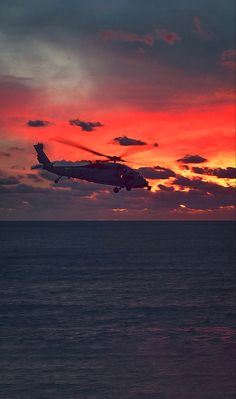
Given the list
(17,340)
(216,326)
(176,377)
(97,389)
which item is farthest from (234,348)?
(17,340)

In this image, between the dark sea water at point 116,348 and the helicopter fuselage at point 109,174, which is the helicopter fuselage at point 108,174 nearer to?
the helicopter fuselage at point 109,174

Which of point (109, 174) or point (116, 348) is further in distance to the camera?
point (116, 348)

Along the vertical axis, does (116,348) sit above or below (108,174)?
below

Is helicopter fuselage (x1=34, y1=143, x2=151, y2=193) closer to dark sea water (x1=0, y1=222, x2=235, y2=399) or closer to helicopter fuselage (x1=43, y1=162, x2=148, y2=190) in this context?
helicopter fuselage (x1=43, y1=162, x2=148, y2=190)

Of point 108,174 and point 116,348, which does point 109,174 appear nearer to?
point 108,174

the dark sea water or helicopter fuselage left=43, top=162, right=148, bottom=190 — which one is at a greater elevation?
helicopter fuselage left=43, top=162, right=148, bottom=190

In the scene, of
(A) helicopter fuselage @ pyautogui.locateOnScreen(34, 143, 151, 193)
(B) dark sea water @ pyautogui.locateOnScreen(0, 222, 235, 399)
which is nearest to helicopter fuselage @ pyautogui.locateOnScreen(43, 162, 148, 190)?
(A) helicopter fuselage @ pyautogui.locateOnScreen(34, 143, 151, 193)

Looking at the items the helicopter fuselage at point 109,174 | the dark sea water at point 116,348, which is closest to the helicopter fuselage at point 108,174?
the helicopter fuselage at point 109,174

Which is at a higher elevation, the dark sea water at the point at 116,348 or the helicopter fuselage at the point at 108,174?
the helicopter fuselage at the point at 108,174

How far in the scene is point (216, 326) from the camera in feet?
497

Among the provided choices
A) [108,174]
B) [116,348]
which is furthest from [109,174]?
[116,348]

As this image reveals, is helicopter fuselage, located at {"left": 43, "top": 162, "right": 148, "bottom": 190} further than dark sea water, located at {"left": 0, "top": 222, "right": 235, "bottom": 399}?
No

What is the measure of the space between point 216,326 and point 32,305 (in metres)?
60.0

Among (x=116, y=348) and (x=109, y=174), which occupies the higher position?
(x=109, y=174)
